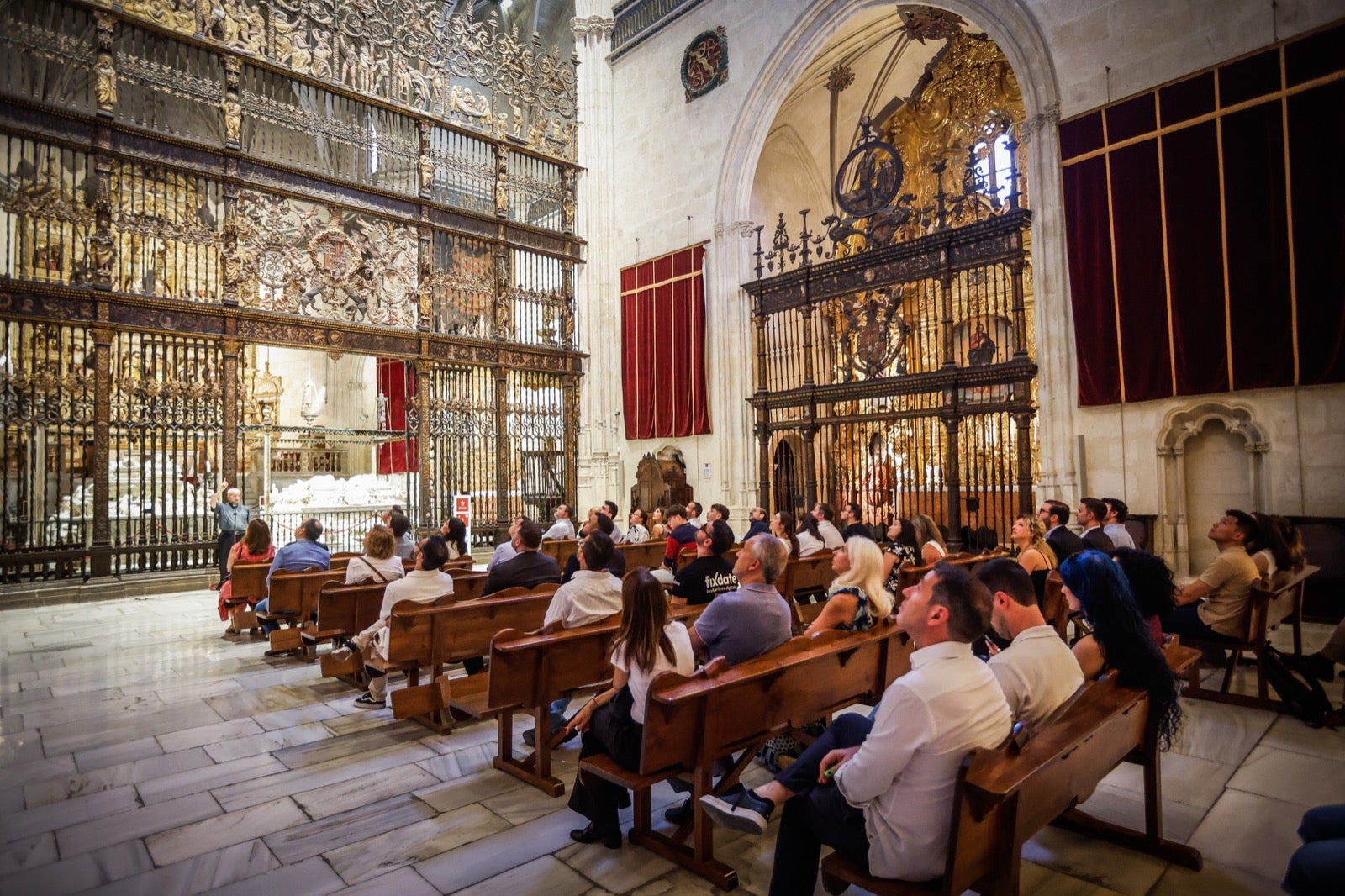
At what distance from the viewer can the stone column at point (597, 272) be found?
15.0 m

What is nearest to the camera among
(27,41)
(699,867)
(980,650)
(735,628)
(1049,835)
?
(699,867)

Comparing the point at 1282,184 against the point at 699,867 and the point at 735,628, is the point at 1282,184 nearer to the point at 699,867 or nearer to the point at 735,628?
the point at 735,628

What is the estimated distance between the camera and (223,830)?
9.93ft

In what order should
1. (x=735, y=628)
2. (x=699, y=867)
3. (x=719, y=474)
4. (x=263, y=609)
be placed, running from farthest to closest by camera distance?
(x=719, y=474) < (x=263, y=609) < (x=735, y=628) < (x=699, y=867)

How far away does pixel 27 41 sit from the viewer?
9.20 m

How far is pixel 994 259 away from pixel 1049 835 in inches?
344

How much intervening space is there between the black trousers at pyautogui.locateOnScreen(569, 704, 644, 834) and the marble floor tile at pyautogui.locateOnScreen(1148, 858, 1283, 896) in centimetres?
192

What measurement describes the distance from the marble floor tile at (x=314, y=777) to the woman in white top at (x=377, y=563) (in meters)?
1.55

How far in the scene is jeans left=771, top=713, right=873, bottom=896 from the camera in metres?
2.11

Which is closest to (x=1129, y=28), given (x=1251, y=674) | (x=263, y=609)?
(x=1251, y=674)

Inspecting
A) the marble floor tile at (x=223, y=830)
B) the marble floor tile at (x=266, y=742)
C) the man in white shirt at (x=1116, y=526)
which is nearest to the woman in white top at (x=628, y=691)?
the marble floor tile at (x=223, y=830)

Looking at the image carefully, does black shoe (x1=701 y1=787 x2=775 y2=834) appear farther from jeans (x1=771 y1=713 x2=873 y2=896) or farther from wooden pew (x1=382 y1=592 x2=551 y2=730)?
wooden pew (x1=382 y1=592 x2=551 y2=730)

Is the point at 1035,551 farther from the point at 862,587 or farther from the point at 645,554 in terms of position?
the point at 645,554

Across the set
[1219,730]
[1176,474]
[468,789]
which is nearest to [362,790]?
[468,789]
